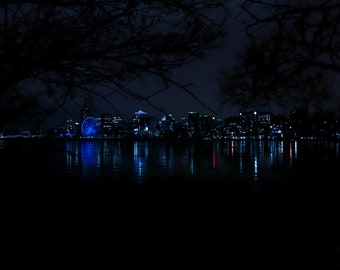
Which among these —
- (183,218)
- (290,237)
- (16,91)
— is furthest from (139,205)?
(16,91)

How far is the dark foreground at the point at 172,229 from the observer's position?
18.5 ft

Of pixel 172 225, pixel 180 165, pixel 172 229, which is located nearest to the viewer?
pixel 172 229

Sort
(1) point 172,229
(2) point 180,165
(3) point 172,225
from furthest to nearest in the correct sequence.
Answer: (2) point 180,165 → (3) point 172,225 → (1) point 172,229

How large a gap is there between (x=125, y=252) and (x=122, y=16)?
12.4ft

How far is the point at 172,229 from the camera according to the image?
753 cm

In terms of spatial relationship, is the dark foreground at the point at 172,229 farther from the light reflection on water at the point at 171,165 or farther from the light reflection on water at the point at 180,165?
the light reflection on water at the point at 180,165

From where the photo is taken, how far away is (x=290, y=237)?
6.89m

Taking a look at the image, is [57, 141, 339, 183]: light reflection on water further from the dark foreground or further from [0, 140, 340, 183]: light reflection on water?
the dark foreground

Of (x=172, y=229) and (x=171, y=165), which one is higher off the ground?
(x=171, y=165)

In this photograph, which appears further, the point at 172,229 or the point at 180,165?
the point at 180,165

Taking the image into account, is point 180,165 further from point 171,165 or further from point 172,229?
point 172,229

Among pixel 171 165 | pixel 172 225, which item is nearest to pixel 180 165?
pixel 171 165

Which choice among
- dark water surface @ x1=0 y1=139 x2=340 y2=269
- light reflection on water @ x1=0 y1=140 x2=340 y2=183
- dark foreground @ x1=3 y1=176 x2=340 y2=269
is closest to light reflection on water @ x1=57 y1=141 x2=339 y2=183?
light reflection on water @ x1=0 y1=140 x2=340 y2=183

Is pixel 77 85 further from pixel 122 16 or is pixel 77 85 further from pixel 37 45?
pixel 122 16
